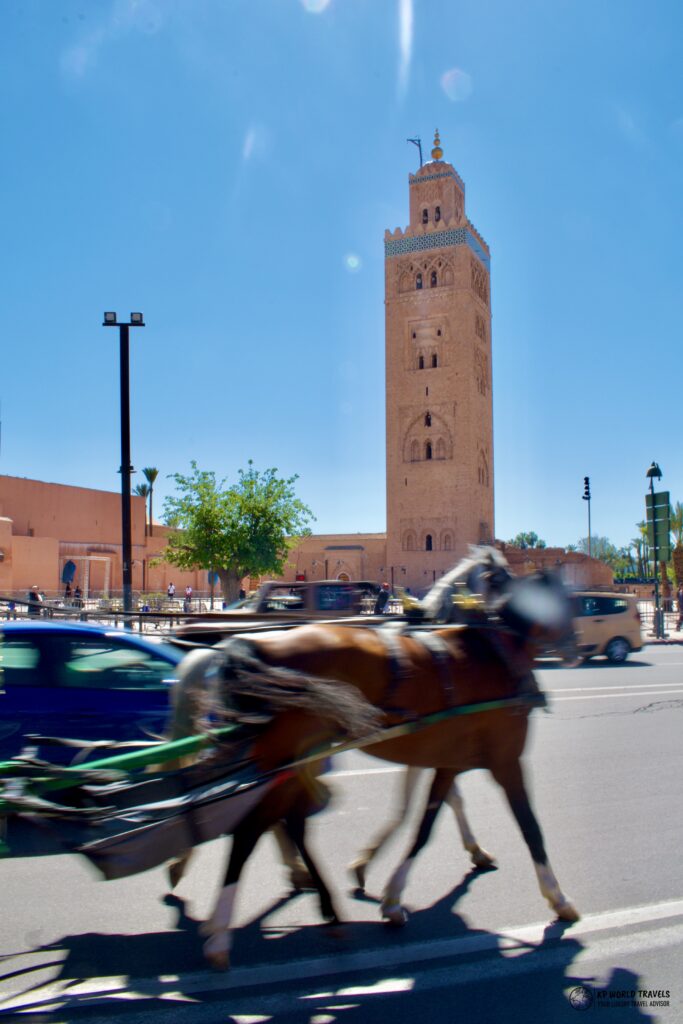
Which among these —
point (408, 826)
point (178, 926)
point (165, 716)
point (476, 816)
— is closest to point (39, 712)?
point (165, 716)

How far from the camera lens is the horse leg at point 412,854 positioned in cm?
409

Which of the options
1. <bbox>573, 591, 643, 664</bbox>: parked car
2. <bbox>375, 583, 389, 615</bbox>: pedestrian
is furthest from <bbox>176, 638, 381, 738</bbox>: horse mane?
<bbox>573, 591, 643, 664</bbox>: parked car

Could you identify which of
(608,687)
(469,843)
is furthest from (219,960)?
(608,687)

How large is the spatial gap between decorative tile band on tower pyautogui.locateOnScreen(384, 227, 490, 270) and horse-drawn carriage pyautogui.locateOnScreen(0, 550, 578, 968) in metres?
63.2

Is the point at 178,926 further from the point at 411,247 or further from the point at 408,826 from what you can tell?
the point at 411,247

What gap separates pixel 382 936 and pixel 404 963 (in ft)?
1.03

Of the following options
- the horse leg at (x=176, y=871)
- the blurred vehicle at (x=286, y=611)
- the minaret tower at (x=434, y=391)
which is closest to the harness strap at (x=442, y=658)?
the blurred vehicle at (x=286, y=611)

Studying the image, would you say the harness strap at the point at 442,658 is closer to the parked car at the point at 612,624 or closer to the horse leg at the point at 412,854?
the horse leg at the point at 412,854

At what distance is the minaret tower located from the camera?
61031 mm

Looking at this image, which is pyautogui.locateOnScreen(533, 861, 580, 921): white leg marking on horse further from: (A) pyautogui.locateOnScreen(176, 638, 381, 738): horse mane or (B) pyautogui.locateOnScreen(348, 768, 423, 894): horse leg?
(A) pyautogui.locateOnScreen(176, 638, 381, 738): horse mane

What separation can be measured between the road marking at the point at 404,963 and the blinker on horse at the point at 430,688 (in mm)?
166

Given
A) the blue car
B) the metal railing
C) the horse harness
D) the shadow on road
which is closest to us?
the shadow on road

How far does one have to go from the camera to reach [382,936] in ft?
13.2

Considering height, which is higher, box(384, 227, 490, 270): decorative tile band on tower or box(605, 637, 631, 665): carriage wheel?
box(384, 227, 490, 270): decorative tile band on tower
